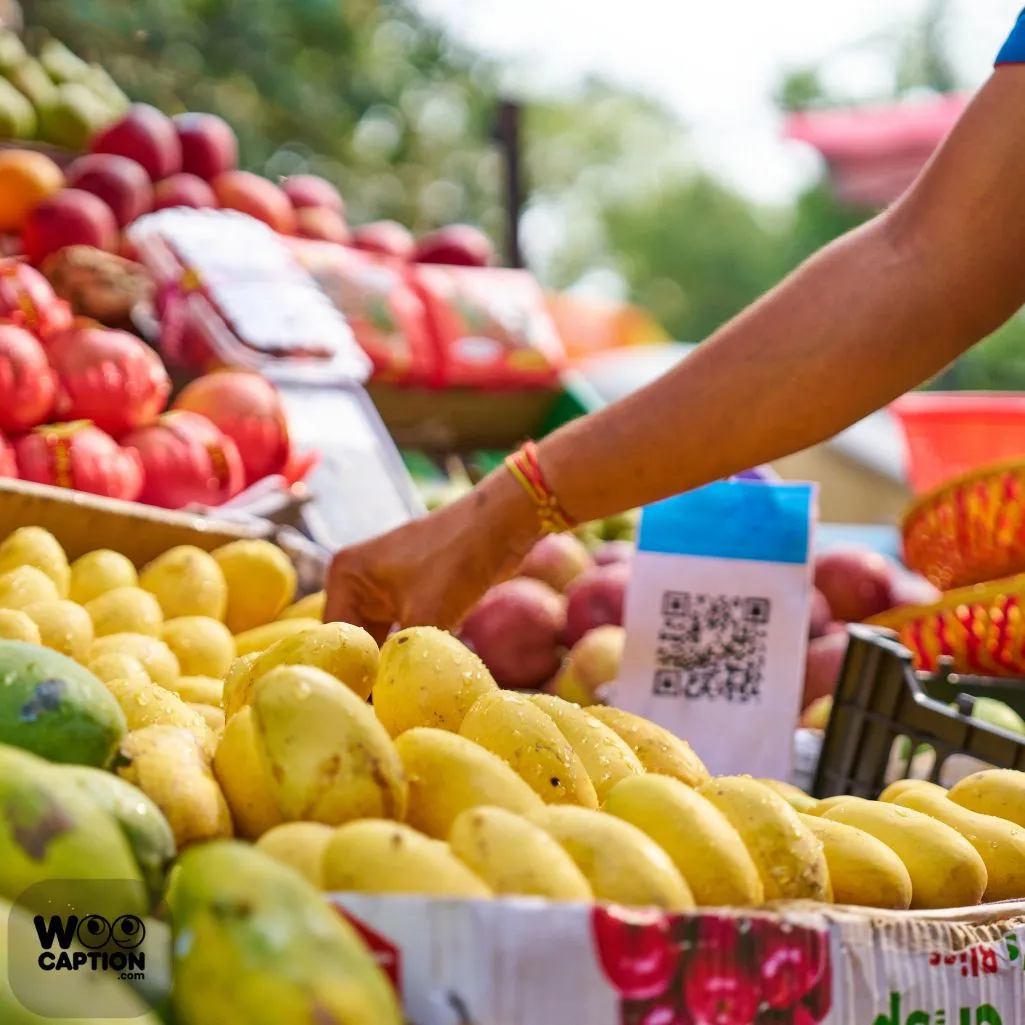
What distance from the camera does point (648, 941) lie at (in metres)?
0.85

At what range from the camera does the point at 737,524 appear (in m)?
2.03

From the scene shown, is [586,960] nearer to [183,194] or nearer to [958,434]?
[958,434]

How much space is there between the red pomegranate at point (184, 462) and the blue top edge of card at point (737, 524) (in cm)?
94

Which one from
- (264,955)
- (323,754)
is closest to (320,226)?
(323,754)

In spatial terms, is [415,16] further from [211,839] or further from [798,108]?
[211,839]

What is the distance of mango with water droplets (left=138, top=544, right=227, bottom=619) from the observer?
1985 mm

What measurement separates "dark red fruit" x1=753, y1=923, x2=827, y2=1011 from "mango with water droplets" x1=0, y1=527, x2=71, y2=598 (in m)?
1.24

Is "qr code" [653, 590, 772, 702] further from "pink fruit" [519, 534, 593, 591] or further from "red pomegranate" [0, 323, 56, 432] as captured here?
"red pomegranate" [0, 323, 56, 432]

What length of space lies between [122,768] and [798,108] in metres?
23.8

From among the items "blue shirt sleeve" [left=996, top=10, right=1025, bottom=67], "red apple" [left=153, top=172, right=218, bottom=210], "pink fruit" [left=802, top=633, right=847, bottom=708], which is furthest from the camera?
"red apple" [left=153, top=172, right=218, bottom=210]

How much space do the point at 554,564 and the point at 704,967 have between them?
204cm

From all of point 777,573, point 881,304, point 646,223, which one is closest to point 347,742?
point 881,304

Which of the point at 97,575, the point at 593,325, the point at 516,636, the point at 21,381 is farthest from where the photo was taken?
the point at 593,325

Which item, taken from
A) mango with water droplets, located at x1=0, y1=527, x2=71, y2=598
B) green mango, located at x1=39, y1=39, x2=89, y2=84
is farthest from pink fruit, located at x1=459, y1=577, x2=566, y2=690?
green mango, located at x1=39, y1=39, x2=89, y2=84
